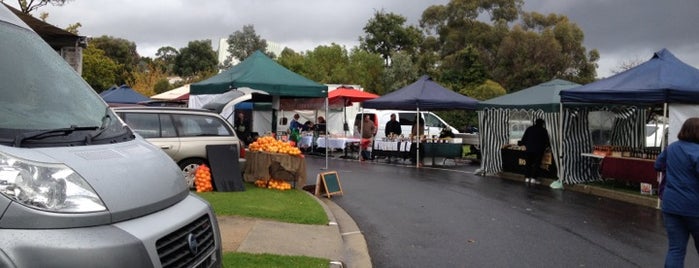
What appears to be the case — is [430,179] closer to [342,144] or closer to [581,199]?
[581,199]

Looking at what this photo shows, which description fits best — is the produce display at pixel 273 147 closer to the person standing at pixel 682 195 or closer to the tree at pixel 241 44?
the person standing at pixel 682 195

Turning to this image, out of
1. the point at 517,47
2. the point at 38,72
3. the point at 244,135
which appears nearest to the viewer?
the point at 38,72

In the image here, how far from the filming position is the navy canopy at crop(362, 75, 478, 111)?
18.5 metres

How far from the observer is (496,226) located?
8773mm

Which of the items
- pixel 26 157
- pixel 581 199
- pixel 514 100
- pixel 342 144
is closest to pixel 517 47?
pixel 342 144

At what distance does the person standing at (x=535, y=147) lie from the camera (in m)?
14.7

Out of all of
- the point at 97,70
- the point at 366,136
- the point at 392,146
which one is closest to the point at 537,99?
the point at 392,146

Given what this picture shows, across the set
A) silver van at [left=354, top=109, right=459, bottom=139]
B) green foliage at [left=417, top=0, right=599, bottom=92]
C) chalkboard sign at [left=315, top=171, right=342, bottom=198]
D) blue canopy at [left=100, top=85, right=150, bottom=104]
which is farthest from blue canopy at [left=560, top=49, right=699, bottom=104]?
green foliage at [left=417, top=0, right=599, bottom=92]

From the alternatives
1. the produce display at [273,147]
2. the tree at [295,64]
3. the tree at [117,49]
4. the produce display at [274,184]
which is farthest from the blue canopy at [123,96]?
the tree at [117,49]

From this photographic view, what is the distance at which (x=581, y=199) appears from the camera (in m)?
12.1

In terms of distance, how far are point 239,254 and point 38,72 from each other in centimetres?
297

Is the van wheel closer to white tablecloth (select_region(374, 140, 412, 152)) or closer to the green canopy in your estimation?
the green canopy

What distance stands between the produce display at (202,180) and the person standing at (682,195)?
728 centimetres

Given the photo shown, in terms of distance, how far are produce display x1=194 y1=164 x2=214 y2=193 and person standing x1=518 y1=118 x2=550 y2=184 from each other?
28.2ft
